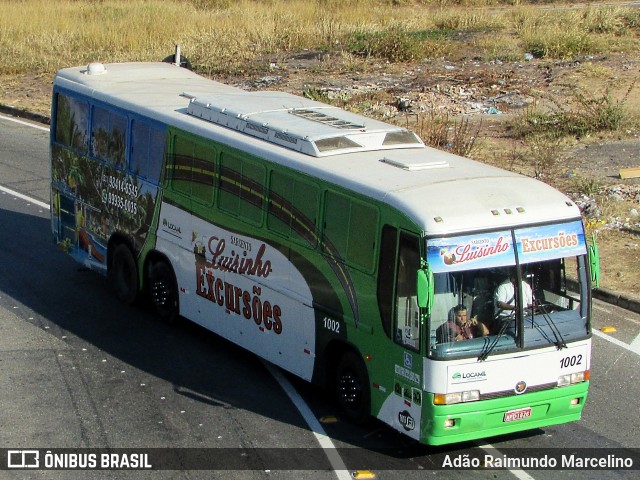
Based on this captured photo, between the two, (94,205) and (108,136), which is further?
(94,205)

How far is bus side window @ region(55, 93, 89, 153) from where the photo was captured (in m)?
14.4

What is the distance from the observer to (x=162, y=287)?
526 inches

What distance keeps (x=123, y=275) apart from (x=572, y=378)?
21.4ft

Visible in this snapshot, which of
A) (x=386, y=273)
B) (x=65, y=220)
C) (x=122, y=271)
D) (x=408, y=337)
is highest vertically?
(x=386, y=273)

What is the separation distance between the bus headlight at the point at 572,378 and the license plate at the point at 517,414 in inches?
15.8

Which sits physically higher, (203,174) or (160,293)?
(203,174)

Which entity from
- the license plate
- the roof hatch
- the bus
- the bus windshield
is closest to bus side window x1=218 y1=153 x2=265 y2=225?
the bus

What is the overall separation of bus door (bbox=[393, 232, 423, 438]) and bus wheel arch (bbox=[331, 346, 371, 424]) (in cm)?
57

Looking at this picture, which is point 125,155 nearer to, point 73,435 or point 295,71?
point 73,435

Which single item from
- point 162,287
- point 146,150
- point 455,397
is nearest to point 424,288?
point 455,397

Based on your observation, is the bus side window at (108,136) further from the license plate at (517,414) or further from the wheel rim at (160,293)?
the license plate at (517,414)

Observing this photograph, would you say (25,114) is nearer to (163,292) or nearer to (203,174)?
(163,292)

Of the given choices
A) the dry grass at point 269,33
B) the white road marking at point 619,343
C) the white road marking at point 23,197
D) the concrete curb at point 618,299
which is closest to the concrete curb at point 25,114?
the dry grass at point 269,33

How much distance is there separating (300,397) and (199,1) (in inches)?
1376
